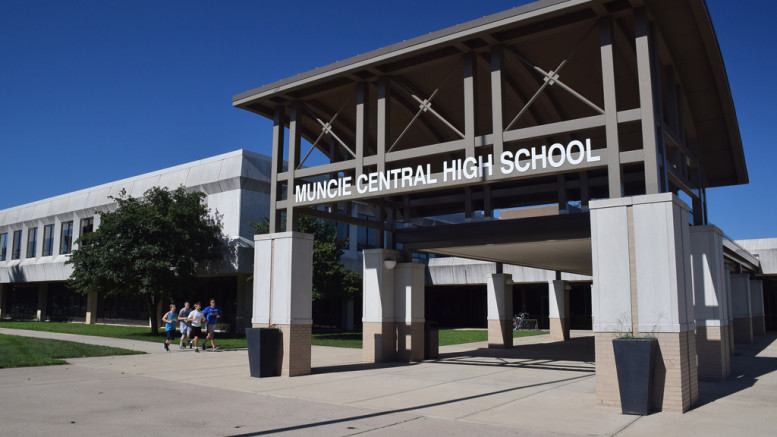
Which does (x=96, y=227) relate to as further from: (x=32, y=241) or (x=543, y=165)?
(x=543, y=165)

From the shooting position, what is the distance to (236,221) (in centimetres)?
3019

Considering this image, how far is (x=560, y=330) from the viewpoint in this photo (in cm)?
2794

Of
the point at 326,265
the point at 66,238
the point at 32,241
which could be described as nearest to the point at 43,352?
the point at 326,265

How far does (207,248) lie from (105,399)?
65.4 feet

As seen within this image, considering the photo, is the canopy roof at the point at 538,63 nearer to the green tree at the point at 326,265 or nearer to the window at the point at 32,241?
the green tree at the point at 326,265

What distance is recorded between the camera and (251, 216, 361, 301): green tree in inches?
1073

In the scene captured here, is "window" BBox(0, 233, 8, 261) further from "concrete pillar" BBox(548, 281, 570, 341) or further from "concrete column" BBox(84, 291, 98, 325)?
"concrete pillar" BBox(548, 281, 570, 341)

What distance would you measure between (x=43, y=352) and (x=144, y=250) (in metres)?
9.00

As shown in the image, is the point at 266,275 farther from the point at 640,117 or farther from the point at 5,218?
the point at 5,218

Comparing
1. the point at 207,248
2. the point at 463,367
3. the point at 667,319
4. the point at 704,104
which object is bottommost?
the point at 463,367

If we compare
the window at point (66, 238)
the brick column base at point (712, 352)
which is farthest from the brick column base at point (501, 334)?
the window at point (66, 238)

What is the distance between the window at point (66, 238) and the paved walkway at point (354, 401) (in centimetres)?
2883

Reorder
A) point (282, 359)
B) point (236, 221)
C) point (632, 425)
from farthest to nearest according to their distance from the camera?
1. point (236, 221)
2. point (282, 359)
3. point (632, 425)

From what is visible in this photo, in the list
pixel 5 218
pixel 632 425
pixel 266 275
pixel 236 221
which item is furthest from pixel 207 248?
pixel 5 218
